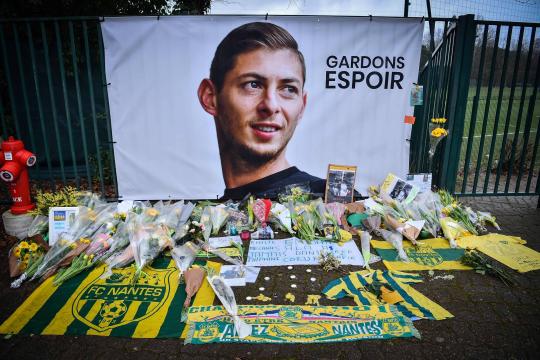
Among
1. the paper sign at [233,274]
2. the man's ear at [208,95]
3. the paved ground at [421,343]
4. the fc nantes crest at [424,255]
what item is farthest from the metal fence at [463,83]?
the paper sign at [233,274]

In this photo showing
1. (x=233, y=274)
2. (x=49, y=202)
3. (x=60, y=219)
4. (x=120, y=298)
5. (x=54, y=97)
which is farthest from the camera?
(x=54, y=97)

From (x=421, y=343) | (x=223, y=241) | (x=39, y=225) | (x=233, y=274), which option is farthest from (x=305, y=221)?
(x=39, y=225)

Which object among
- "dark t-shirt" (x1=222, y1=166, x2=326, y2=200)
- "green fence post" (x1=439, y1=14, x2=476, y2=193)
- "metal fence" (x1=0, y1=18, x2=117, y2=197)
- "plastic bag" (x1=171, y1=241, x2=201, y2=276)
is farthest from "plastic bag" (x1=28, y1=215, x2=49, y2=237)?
"green fence post" (x1=439, y1=14, x2=476, y2=193)

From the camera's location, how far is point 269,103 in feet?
15.8

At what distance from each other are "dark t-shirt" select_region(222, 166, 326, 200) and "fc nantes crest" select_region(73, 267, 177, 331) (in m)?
1.92

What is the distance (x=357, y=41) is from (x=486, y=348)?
12.4 ft

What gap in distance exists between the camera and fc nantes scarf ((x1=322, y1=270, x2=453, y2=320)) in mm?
2906

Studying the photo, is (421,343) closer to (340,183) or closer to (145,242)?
(145,242)

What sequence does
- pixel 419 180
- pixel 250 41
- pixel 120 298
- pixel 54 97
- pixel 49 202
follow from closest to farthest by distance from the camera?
pixel 120 298 < pixel 49 202 < pixel 250 41 < pixel 419 180 < pixel 54 97

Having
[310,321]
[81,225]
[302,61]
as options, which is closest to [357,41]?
[302,61]

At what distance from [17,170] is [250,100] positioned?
2888 mm

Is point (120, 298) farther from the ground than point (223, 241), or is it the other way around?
point (223, 241)

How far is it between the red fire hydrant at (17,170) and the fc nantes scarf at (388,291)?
366cm

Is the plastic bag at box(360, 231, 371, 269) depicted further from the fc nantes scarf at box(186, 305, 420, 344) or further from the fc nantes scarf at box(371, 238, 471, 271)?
the fc nantes scarf at box(186, 305, 420, 344)
